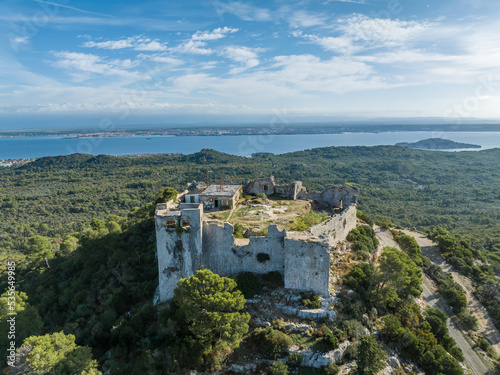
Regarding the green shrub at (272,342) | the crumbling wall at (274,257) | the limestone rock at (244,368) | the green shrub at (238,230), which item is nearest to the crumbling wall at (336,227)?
the crumbling wall at (274,257)

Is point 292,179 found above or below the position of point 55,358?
below

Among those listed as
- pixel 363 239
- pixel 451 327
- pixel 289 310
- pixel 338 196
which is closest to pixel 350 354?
pixel 289 310

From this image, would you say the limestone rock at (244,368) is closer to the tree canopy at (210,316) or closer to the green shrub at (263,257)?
the tree canopy at (210,316)

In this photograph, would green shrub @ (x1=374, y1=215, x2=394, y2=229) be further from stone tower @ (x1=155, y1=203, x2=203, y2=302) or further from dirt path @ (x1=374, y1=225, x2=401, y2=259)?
stone tower @ (x1=155, y1=203, x2=203, y2=302)

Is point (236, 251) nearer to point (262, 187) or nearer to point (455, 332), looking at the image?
point (262, 187)

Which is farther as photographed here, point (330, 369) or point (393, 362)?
point (393, 362)

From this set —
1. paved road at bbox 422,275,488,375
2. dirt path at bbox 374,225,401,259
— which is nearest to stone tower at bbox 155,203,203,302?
dirt path at bbox 374,225,401,259

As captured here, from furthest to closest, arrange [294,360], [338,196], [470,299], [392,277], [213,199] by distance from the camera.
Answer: [338,196] < [470,299] < [213,199] < [392,277] < [294,360]
